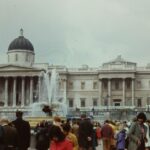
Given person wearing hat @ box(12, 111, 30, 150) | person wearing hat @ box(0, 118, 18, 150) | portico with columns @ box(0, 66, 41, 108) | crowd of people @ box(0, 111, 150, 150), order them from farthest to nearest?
portico with columns @ box(0, 66, 41, 108) < person wearing hat @ box(12, 111, 30, 150) < person wearing hat @ box(0, 118, 18, 150) < crowd of people @ box(0, 111, 150, 150)

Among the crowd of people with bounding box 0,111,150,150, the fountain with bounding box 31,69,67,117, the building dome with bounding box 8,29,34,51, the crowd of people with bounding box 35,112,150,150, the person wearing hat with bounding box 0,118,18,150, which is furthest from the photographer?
the building dome with bounding box 8,29,34,51

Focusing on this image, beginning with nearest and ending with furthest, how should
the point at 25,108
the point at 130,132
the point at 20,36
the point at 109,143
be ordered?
the point at 130,132, the point at 109,143, the point at 25,108, the point at 20,36

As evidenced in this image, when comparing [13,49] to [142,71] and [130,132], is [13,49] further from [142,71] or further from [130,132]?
[130,132]

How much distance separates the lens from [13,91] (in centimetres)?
9544

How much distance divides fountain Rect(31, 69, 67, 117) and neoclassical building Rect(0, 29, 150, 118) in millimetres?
2386

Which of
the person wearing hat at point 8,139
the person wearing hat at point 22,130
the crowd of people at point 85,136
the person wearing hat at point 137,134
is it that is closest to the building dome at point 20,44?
the crowd of people at point 85,136

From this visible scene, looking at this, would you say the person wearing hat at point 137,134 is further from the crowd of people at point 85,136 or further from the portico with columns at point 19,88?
the portico with columns at point 19,88

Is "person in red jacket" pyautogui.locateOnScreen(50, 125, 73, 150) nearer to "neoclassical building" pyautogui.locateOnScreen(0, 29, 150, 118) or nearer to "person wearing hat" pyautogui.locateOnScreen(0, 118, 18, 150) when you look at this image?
"person wearing hat" pyautogui.locateOnScreen(0, 118, 18, 150)

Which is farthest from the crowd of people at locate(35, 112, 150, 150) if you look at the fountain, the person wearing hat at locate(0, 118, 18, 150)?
the fountain

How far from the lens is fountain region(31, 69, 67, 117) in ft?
144

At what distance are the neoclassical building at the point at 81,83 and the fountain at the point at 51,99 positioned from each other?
2386 millimetres

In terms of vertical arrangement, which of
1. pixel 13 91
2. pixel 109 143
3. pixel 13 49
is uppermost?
pixel 13 49

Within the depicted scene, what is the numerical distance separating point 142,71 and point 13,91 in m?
19.7

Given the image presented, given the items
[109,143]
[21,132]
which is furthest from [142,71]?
[21,132]
